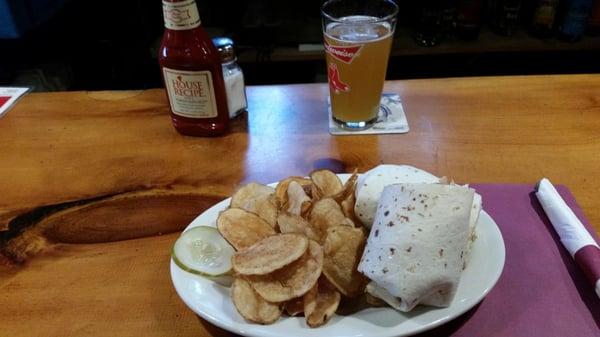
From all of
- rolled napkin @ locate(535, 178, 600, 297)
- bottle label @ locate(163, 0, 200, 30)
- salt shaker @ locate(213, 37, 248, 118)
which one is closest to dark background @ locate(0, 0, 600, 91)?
salt shaker @ locate(213, 37, 248, 118)

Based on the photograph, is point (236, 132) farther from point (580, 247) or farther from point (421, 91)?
point (580, 247)

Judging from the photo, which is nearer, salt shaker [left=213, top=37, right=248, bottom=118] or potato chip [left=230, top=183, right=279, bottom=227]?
potato chip [left=230, top=183, right=279, bottom=227]

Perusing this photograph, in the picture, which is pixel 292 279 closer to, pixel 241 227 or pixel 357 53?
pixel 241 227

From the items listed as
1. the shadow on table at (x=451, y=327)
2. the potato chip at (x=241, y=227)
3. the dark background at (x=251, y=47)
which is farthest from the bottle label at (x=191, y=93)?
the dark background at (x=251, y=47)

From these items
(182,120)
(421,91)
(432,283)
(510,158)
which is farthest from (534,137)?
(182,120)

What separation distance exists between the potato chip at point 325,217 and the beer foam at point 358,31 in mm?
395

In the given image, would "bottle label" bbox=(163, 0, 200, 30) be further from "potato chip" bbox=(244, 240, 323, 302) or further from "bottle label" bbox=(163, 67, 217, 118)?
"potato chip" bbox=(244, 240, 323, 302)

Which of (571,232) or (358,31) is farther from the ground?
(358,31)

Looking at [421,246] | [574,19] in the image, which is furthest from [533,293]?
[574,19]

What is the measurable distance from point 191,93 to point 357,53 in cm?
31

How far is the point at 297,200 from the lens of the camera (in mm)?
645

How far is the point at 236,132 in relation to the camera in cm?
100

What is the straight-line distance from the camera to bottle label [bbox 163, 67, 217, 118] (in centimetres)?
90

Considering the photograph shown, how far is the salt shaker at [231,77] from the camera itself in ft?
3.17
